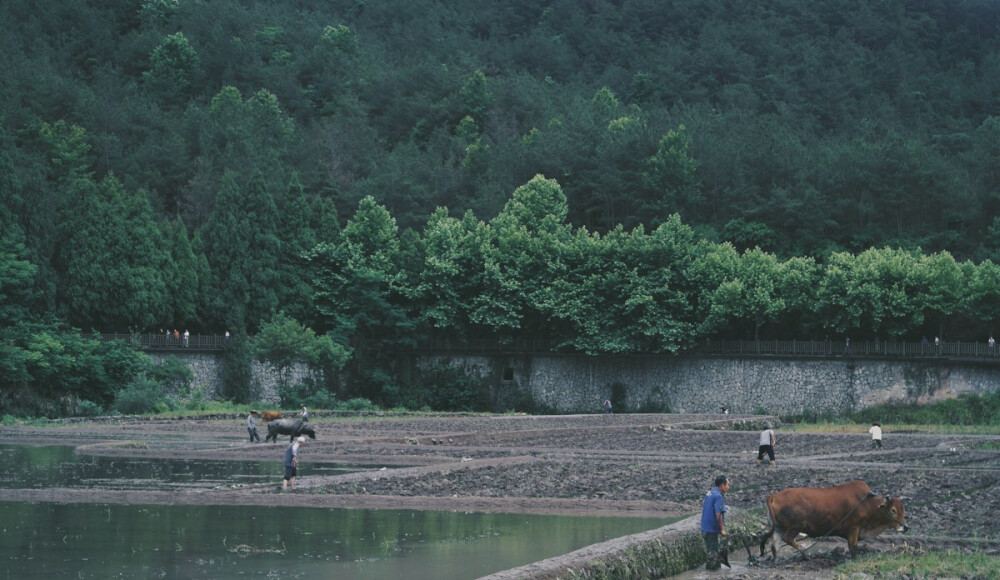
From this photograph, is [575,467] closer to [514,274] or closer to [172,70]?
[514,274]

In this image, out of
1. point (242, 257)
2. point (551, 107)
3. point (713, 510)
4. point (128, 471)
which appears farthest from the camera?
point (551, 107)

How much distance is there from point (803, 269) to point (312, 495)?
1851 inches

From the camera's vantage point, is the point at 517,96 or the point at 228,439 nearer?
the point at 228,439

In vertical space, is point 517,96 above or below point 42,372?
above

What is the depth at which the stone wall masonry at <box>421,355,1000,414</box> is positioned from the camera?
6694 centimetres

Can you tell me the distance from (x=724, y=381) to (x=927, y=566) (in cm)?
5208

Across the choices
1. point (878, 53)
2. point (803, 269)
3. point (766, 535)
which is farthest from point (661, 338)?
point (878, 53)

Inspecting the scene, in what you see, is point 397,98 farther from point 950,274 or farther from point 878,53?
point 950,274

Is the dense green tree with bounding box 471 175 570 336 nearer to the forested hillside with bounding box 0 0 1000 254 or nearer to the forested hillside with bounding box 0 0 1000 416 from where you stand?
the forested hillside with bounding box 0 0 1000 416

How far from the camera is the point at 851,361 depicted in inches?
2694

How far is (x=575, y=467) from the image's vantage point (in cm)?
3559

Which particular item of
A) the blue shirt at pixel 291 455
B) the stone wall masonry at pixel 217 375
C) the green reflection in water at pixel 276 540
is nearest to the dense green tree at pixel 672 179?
the stone wall masonry at pixel 217 375

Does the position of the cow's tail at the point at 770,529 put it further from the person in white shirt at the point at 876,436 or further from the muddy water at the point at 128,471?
the person in white shirt at the point at 876,436

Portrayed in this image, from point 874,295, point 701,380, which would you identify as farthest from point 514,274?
point 874,295
